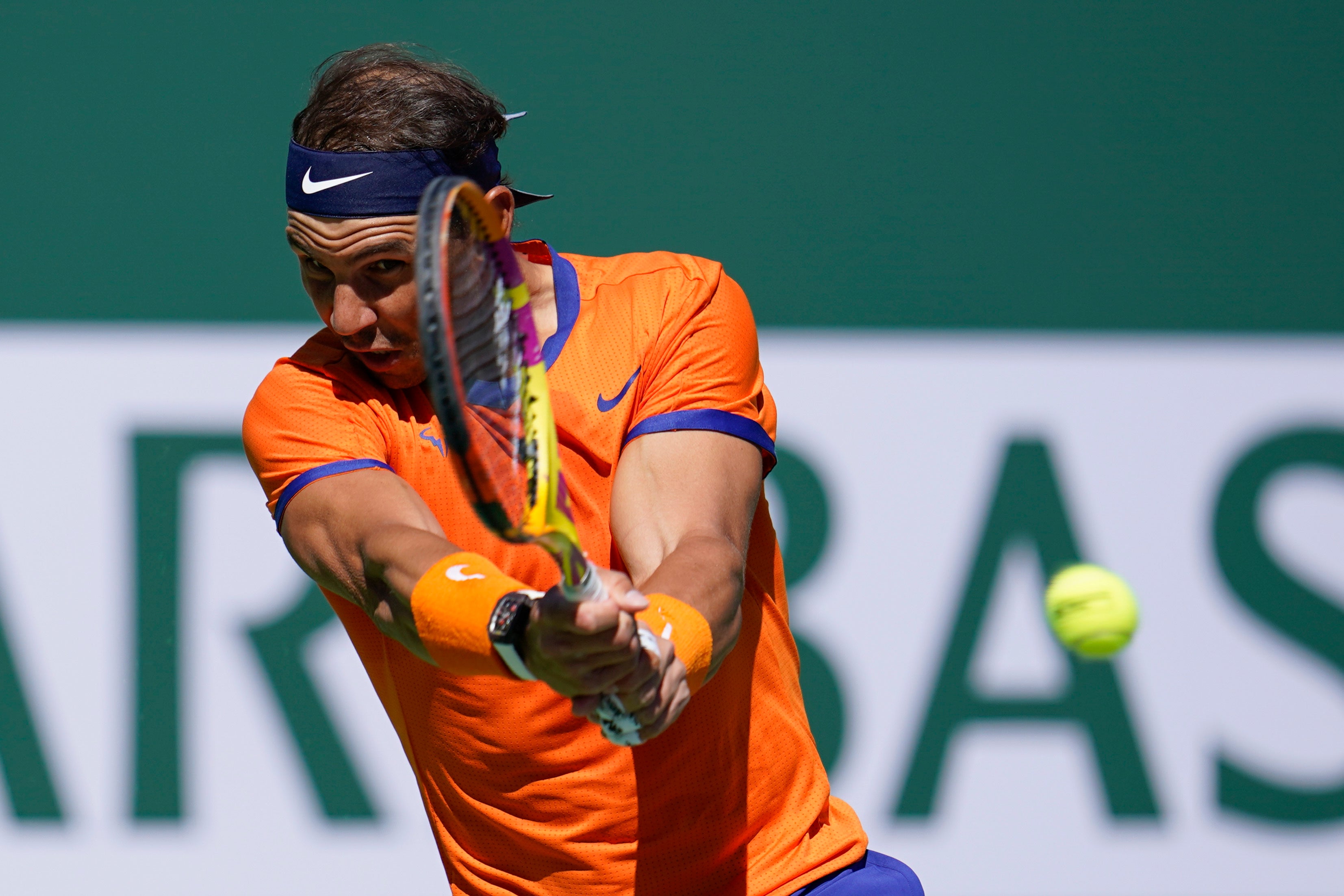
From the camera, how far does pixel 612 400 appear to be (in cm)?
196

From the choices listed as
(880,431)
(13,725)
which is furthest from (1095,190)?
(13,725)

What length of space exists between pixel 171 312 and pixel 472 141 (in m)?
2.07

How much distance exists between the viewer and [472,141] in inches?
78.7

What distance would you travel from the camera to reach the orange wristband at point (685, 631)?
5.01ft

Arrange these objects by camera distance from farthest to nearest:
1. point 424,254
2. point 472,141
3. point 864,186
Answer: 1. point 864,186
2. point 472,141
3. point 424,254

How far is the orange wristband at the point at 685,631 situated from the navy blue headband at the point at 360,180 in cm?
65

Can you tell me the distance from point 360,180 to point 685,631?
789 millimetres

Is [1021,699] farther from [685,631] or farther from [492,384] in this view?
[492,384]

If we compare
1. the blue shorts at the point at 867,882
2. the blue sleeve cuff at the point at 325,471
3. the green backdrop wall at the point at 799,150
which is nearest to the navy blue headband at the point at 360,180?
the blue sleeve cuff at the point at 325,471

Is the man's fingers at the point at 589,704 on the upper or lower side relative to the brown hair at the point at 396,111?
lower

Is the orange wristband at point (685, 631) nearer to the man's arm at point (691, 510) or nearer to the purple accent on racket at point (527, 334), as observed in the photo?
the man's arm at point (691, 510)

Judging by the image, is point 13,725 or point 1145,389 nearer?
point 13,725

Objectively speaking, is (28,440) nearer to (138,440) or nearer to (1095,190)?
(138,440)

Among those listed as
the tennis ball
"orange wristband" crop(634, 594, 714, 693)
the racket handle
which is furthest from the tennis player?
the tennis ball
